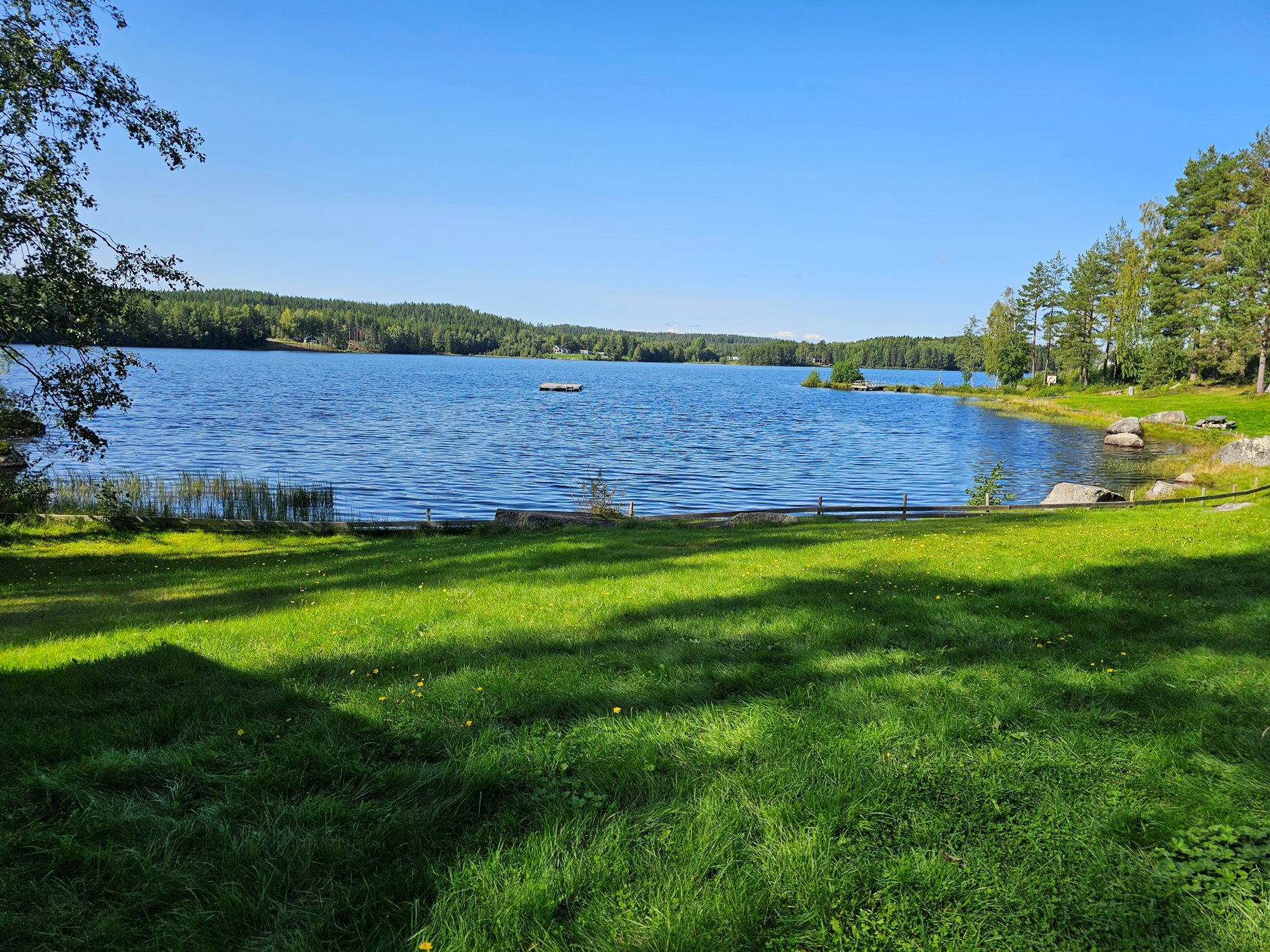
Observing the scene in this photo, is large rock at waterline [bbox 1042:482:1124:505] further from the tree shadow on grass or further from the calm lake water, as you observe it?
the tree shadow on grass

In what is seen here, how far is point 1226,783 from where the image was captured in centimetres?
414

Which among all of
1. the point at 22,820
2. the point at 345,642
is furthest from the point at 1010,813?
the point at 345,642

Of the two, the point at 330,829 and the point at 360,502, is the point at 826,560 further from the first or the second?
the point at 360,502

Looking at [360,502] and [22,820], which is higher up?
[22,820]

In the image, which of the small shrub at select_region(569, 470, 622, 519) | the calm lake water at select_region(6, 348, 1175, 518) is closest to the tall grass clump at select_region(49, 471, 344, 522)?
the calm lake water at select_region(6, 348, 1175, 518)

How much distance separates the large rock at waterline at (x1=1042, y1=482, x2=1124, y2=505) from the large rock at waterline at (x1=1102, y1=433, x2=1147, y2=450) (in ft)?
92.5

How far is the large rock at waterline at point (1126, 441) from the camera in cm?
4853

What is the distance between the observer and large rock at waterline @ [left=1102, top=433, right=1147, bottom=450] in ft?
159

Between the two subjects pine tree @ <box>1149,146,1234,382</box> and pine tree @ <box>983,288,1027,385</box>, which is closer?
pine tree @ <box>1149,146,1234,382</box>

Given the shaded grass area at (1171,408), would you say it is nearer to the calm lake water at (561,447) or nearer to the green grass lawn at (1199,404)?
the green grass lawn at (1199,404)

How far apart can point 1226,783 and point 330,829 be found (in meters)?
5.05

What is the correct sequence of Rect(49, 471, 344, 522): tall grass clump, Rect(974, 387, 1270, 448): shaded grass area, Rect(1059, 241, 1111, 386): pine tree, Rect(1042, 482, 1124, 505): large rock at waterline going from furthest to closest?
Rect(1059, 241, 1111, 386): pine tree < Rect(974, 387, 1270, 448): shaded grass area < Rect(1042, 482, 1124, 505): large rock at waterline < Rect(49, 471, 344, 522): tall grass clump

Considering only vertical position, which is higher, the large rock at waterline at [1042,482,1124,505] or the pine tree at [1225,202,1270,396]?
the pine tree at [1225,202,1270,396]

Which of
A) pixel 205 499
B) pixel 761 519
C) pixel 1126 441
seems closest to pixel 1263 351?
pixel 1126 441
